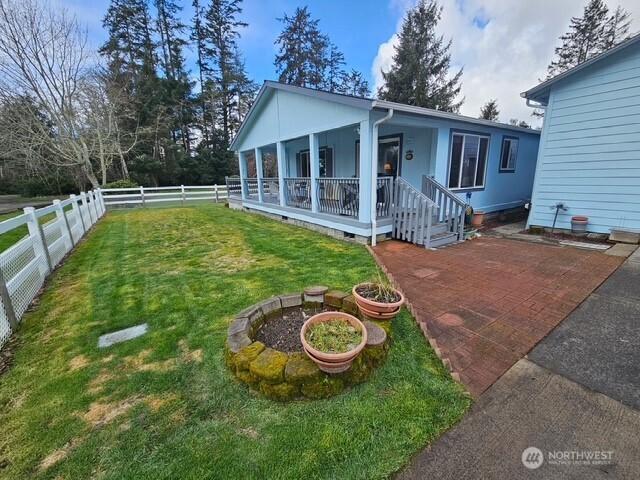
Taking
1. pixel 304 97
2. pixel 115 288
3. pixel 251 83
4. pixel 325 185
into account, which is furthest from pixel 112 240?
pixel 251 83

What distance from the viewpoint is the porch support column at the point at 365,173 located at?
556 centimetres

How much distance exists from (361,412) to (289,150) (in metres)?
11.5

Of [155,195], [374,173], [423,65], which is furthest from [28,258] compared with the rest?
[423,65]

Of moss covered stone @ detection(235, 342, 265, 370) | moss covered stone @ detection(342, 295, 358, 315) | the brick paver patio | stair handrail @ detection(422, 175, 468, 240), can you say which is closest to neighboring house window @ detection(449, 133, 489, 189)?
stair handrail @ detection(422, 175, 468, 240)

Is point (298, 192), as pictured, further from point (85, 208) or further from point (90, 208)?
point (90, 208)

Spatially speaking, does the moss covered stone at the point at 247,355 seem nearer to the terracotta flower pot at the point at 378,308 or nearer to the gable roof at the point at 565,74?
the terracotta flower pot at the point at 378,308

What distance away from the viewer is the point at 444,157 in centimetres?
699

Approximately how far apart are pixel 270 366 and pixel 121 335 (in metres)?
1.99

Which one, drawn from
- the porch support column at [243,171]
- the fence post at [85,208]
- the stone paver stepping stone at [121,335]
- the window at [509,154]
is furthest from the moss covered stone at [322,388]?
the porch support column at [243,171]

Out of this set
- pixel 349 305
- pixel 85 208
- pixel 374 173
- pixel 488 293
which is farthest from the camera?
pixel 85 208

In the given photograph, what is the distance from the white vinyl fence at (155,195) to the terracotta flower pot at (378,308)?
46.7 feet

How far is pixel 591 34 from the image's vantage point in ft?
64.8

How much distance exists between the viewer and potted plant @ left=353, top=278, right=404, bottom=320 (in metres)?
2.64

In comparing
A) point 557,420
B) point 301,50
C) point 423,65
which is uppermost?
point 301,50
